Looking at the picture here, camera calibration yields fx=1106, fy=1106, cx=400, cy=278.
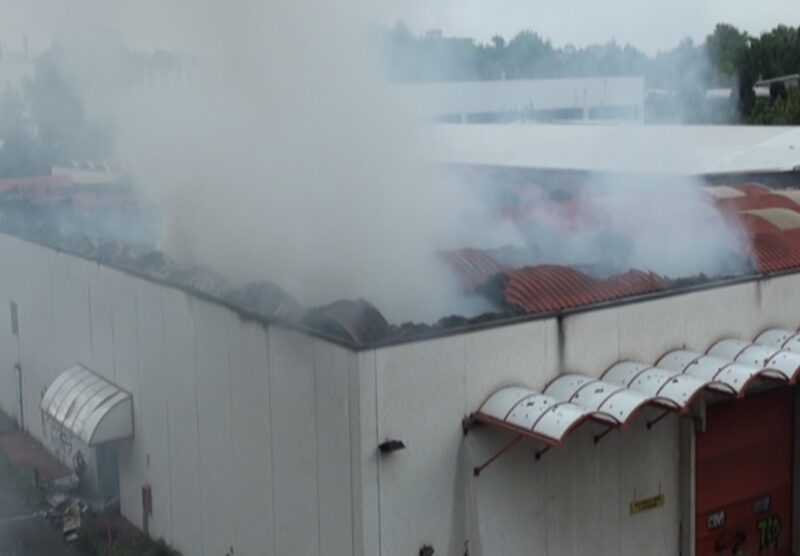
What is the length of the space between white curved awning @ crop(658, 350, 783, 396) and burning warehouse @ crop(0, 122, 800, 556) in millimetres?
20

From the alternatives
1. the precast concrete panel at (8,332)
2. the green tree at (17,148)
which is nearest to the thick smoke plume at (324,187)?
the precast concrete panel at (8,332)

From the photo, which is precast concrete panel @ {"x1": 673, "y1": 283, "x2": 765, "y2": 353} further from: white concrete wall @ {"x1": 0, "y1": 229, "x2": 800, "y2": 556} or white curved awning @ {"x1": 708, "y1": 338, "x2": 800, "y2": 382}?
white curved awning @ {"x1": 708, "y1": 338, "x2": 800, "y2": 382}

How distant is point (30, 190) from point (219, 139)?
9.31m

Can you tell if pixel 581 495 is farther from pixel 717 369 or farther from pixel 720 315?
pixel 720 315

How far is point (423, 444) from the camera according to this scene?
281 inches

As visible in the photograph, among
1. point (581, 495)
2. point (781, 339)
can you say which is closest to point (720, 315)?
point (781, 339)

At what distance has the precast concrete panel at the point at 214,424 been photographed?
8.55 meters

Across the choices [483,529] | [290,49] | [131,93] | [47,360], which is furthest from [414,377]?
[47,360]

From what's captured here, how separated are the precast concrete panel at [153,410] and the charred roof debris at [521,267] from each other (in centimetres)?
32

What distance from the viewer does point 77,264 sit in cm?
1180

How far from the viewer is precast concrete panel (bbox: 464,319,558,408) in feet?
24.2

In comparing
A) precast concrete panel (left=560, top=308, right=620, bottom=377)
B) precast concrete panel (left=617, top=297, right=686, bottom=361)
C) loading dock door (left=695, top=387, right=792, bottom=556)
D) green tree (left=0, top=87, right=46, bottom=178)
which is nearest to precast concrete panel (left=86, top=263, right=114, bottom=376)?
precast concrete panel (left=560, top=308, right=620, bottom=377)

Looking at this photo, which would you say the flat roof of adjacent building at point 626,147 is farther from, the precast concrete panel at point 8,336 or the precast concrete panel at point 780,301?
the precast concrete panel at point 8,336

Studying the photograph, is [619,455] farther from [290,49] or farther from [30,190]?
[30,190]
